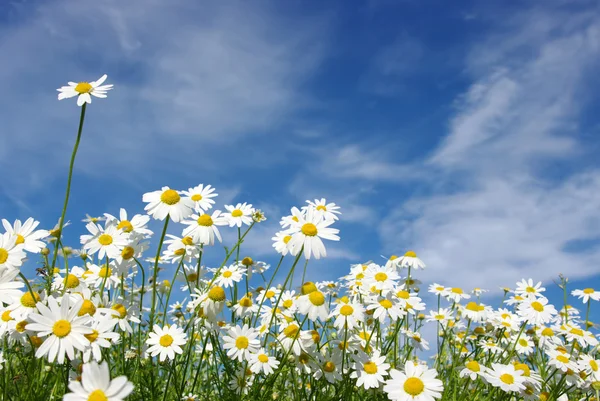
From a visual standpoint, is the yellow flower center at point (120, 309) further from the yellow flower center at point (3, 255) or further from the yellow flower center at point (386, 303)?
the yellow flower center at point (386, 303)

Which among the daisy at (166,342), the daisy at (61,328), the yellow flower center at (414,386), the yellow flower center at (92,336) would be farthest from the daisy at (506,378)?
the daisy at (61,328)

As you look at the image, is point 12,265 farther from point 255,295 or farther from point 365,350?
point 255,295

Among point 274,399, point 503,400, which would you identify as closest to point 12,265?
point 274,399

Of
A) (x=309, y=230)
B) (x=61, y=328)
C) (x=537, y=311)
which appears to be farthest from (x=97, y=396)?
(x=537, y=311)

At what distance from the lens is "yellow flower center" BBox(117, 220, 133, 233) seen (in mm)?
4375

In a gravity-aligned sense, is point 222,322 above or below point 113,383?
above

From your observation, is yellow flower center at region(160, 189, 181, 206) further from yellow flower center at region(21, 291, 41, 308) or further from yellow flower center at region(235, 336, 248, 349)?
yellow flower center at region(235, 336, 248, 349)

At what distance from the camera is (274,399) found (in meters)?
4.70

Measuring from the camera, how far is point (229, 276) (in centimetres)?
512

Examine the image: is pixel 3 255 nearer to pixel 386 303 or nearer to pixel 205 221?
pixel 205 221

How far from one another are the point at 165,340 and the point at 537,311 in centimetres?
367

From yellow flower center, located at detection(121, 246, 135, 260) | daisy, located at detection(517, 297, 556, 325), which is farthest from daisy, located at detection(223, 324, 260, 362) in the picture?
daisy, located at detection(517, 297, 556, 325)

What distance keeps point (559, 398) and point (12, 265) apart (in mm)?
4876

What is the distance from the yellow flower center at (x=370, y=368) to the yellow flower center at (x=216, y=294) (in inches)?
48.0
